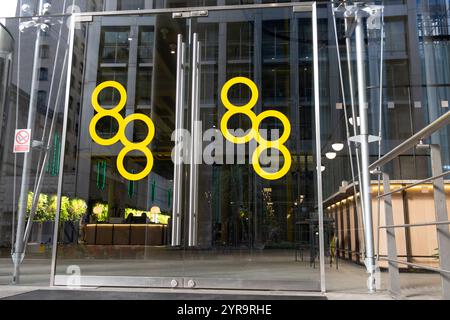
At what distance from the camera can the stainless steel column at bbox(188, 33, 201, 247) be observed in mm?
3271

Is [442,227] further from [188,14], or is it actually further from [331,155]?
[188,14]

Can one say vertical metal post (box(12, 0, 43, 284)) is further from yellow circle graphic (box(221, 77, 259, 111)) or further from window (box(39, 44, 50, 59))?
yellow circle graphic (box(221, 77, 259, 111))

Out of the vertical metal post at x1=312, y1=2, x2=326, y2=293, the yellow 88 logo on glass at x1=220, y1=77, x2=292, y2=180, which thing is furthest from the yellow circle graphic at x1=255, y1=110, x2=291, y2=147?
the vertical metal post at x1=312, y1=2, x2=326, y2=293

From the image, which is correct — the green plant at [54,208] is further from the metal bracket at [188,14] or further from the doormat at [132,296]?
the metal bracket at [188,14]

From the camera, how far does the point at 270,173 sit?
3303 mm

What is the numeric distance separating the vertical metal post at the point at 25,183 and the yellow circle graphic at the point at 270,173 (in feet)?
6.40

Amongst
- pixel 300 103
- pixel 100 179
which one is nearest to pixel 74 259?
pixel 100 179

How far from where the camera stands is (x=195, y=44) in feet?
11.6

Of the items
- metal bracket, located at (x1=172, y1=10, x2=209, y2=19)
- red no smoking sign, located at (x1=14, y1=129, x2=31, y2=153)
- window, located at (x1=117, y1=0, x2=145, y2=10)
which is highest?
window, located at (x1=117, y1=0, x2=145, y2=10)

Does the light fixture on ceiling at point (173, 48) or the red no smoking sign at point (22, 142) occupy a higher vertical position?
the light fixture on ceiling at point (173, 48)

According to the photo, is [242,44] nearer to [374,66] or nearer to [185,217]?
[185,217]

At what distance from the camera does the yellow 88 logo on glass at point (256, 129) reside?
3.30 metres

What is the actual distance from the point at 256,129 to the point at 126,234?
1.33 meters

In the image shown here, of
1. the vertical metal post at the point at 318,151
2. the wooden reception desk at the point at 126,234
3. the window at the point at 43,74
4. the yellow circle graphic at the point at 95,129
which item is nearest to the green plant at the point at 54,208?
the wooden reception desk at the point at 126,234
